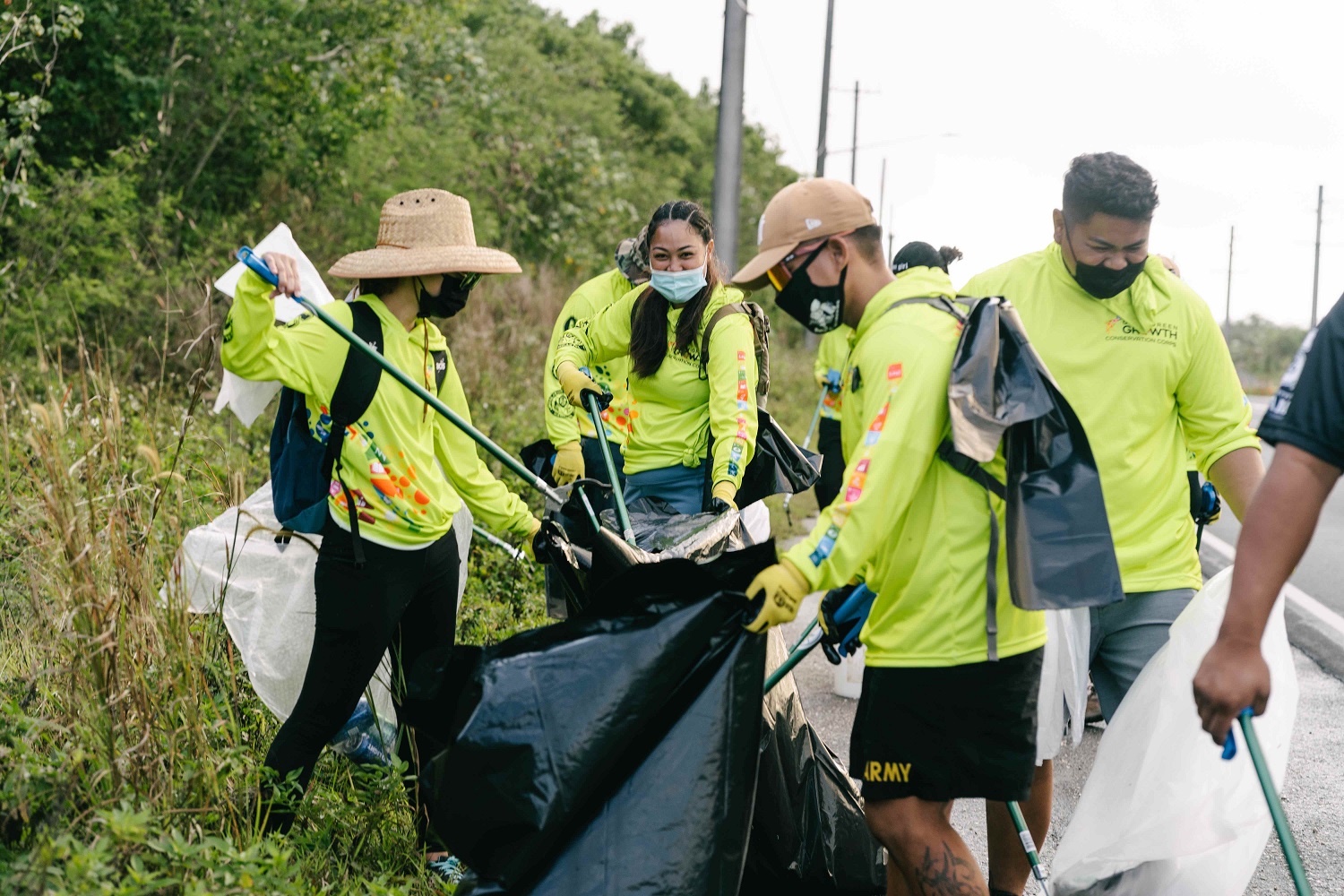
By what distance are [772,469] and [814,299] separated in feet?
6.14

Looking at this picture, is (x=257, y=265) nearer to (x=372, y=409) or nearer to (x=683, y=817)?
(x=372, y=409)

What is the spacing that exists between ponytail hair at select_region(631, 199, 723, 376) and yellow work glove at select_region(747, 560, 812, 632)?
2089mm

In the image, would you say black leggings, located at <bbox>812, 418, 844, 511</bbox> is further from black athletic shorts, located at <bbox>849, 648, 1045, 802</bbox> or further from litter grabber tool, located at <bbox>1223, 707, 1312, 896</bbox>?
litter grabber tool, located at <bbox>1223, 707, 1312, 896</bbox>

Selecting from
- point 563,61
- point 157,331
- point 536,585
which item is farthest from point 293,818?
point 563,61

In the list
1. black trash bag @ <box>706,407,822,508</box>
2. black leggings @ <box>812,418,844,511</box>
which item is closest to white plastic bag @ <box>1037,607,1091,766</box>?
black trash bag @ <box>706,407,822,508</box>

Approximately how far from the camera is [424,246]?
11.3ft

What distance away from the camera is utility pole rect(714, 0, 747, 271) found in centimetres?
1198

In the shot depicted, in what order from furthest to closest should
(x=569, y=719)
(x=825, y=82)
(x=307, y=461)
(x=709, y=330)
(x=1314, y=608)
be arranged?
1. (x=825, y=82)
2. (x=1314, y=608)
3. (x=709, y=330)
4. (x=307, y=461)
5. (x=569, y=719)

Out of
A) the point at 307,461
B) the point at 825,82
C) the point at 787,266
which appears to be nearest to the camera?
the point at 787,266

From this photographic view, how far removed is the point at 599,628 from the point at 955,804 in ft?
7.25

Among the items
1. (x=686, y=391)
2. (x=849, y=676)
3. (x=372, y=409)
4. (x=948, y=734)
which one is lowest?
(x=849, y=676)

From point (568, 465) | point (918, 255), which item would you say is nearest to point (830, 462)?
point (918, 255)

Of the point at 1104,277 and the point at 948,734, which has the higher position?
the point at 1104,277

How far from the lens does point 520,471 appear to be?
131 inches
